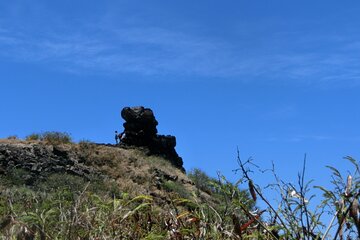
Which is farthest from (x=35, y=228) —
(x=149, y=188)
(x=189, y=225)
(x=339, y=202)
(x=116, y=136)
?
(x=116, y=136)

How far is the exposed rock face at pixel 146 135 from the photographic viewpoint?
2025 inches

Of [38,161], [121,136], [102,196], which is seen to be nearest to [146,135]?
[121,136]

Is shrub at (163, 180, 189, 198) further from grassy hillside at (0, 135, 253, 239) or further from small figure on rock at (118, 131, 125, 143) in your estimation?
small figure on rock at (118, 131, 125, 143)

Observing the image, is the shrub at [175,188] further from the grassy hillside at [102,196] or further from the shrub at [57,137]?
the shrub at [57,137]

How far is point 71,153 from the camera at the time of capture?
43.2 m

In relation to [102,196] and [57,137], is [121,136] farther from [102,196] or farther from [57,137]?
[102,196]

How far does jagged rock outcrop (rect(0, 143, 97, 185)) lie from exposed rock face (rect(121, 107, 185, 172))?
360 inches

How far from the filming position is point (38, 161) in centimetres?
3881

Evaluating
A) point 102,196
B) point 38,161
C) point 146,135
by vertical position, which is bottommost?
point 102,196

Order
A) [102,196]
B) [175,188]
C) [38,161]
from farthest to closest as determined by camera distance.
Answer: [175,188]
[38,161]
[102,196]

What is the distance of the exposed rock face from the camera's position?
51.4 meters

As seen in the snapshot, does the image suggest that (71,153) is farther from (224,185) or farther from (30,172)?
(224,185)

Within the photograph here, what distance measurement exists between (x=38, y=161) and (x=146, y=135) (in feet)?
46.4

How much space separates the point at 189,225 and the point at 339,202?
39.1 inches
